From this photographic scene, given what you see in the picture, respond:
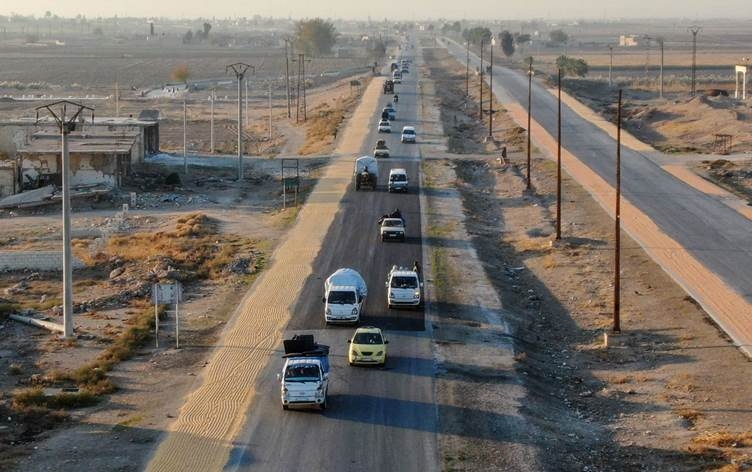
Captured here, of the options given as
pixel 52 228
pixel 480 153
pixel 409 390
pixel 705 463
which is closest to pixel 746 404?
pixel 705 463

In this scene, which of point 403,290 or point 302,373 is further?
point 403,290

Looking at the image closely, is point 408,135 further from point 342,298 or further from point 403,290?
point 342,298

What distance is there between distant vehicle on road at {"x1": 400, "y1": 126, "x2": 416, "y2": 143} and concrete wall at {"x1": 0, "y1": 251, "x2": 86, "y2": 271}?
1527 inches

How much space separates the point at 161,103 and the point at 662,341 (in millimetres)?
96648

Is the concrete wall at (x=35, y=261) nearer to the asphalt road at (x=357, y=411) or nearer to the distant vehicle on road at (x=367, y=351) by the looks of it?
the asphalt road at (x=357, y=411)

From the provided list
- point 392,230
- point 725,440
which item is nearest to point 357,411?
point 725,440

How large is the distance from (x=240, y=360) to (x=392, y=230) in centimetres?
1694

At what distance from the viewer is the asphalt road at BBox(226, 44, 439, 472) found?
23531mm

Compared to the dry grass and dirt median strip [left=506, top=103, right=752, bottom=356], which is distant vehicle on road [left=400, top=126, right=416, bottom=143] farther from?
the dry grass

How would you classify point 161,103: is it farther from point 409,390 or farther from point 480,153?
Answer: point 409,390

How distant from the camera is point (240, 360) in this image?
31141 millimetres

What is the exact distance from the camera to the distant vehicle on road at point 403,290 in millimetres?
36281

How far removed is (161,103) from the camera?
125 meters

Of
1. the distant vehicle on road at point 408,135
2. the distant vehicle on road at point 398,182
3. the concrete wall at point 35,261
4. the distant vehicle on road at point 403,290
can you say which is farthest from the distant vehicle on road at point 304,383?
the distant vehicle on road at point 408,135
